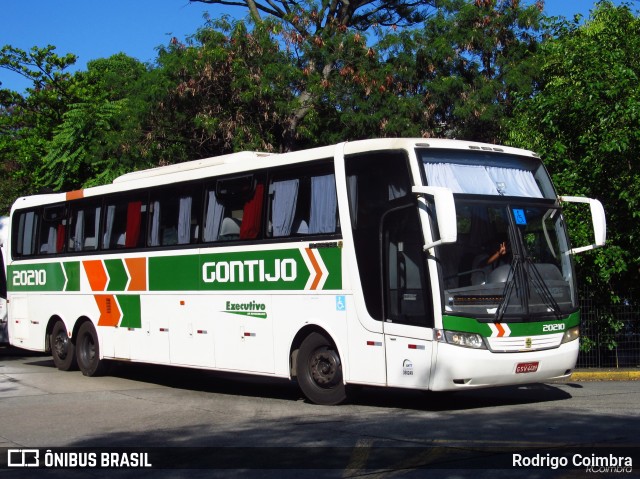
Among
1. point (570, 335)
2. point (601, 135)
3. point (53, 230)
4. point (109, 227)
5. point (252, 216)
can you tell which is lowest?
point (570, 335)

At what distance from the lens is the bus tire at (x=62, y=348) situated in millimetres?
18188

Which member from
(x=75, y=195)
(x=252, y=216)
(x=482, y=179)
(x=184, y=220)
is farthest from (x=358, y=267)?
(x=75, y=195)

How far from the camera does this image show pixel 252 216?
13648 millimetres

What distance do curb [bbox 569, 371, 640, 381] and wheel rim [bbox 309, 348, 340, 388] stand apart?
5685 millimetres

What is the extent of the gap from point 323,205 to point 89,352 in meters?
7.39

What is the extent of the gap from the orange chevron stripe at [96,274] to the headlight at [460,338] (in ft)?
26.4

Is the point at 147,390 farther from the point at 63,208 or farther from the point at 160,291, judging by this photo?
the point at 63,208

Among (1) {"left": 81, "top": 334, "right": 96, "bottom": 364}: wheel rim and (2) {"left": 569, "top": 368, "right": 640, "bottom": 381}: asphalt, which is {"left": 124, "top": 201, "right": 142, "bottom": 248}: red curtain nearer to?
(1) {"left": 81, "top": 334, "right": 96, "bottom": 364}: wheel rim

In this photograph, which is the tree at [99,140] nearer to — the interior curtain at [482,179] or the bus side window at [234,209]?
the bus side window at [234,209]

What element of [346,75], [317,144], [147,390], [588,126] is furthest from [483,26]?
[147,390]

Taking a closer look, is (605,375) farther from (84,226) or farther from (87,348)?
(84,226)

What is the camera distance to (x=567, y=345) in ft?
38.9

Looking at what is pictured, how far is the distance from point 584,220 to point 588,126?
1.77m

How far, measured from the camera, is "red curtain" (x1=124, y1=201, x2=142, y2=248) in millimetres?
16203
